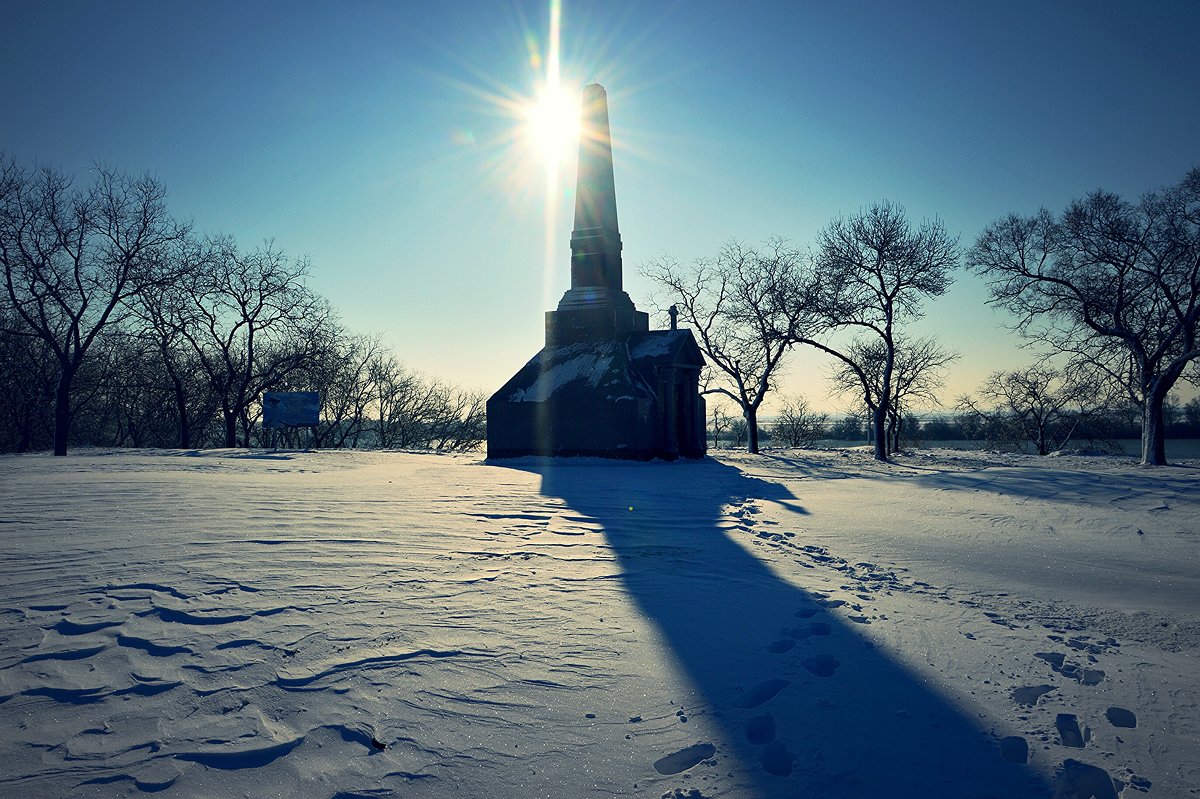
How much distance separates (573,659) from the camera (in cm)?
393

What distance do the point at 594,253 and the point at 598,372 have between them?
5.07 m

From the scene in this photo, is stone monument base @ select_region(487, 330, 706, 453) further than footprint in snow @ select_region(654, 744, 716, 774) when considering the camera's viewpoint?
Yes

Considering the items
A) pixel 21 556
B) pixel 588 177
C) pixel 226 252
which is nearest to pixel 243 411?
pixel 226 252

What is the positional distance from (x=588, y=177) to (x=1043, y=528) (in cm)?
1983

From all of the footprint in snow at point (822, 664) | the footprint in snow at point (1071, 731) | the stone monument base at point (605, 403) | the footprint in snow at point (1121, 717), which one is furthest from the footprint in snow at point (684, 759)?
the stone monument base at point (605, 403)

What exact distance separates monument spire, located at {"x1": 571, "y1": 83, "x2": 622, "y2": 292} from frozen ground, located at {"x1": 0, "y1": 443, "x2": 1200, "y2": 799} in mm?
17223

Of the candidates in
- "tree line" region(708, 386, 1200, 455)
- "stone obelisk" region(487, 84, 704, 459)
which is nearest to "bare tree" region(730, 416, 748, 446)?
"tree line" region(708, 386, 1200, 455)

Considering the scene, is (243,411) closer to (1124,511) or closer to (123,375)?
(123,375)

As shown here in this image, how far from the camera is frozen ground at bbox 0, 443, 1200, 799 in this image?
280 centimetres

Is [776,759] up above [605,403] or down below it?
below

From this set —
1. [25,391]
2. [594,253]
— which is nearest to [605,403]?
[594,253]

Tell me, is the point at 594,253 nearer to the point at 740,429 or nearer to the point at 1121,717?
the point at 1121,717

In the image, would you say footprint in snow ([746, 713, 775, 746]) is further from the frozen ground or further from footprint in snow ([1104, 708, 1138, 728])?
footprint in snow ([1104, 708, 1138, 728])

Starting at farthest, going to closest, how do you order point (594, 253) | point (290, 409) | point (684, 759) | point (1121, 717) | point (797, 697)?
1. point (594, 253)
2. point (290, 409)
3. point (797, 697)
4. point (1121, 717)
5. point (684, 759)
